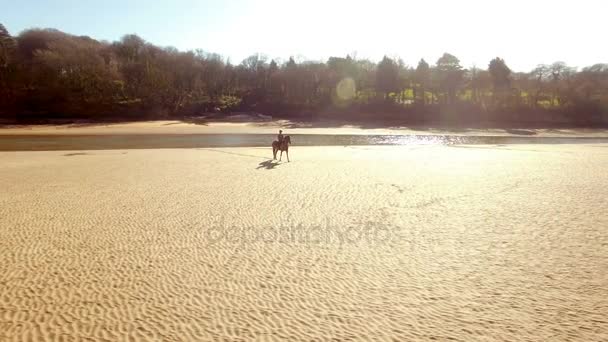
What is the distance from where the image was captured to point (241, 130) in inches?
1714

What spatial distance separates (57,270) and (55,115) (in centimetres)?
5827

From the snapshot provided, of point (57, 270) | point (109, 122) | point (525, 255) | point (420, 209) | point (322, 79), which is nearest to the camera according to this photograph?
point (57, 270)

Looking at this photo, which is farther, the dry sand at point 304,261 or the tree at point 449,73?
the tree at point 449,73

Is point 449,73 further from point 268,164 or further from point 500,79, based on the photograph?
point 268,164

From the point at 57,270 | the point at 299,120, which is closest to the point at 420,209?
the point at 57,270

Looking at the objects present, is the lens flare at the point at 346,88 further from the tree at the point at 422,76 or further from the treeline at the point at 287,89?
the tree at the point at 422,76

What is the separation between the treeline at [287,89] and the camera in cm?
5238

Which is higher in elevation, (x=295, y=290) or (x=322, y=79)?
(x=322, y=79)

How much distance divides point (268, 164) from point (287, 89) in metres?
50.6

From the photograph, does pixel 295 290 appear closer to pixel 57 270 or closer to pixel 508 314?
pixel 508 314

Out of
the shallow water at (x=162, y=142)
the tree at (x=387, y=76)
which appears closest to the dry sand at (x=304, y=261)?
the shallow water at (x=162, y=142)

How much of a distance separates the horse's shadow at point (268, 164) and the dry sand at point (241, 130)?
2462 cm

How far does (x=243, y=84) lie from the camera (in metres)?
70.9

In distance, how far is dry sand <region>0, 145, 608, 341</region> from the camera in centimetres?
404
